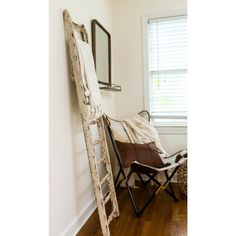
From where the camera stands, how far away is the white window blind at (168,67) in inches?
114

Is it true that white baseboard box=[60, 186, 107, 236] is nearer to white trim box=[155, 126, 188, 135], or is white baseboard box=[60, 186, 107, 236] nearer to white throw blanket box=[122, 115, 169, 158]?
white throw blanket box=[122, 115, 169, 158]

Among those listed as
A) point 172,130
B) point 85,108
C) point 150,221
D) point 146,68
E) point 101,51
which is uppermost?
point 101,51

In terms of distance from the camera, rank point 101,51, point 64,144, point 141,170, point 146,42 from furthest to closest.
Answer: point 146,42, point 101,51, point 141,170, point 64,144

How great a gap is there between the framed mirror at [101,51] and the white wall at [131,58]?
0.31 metres

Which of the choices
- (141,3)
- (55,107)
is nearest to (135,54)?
(141,3)

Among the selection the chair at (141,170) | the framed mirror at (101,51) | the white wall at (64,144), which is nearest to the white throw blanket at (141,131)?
the chair at (141,170)

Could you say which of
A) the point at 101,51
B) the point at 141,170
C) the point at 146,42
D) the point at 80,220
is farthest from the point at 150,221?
the point at 146,42

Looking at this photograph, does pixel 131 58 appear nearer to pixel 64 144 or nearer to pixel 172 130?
pixel 172 130

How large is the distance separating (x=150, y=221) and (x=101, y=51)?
68.1 inches

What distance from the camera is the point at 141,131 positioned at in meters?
2.73
